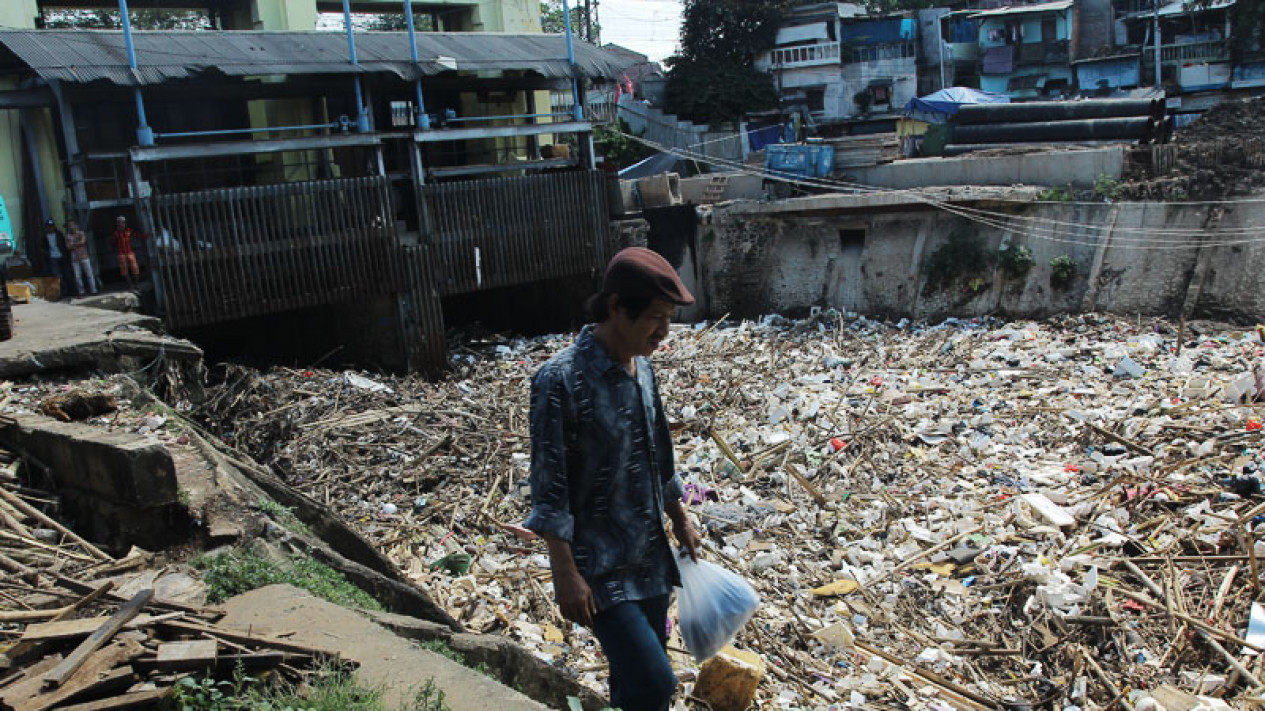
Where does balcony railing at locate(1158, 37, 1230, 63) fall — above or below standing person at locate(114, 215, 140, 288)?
above

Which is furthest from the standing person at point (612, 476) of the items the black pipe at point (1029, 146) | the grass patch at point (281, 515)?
the black pipe at point (1029, 146)

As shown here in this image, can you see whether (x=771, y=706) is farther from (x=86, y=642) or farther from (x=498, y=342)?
(x=498, y=342)

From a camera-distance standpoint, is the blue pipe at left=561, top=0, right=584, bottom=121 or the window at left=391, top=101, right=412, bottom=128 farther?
the window at left=391, top=101, right=412, bottom=128

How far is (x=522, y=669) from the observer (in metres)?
3.85

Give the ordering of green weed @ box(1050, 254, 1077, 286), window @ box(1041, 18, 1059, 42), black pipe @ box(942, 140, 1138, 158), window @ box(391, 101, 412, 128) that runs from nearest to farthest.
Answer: green weed @ box(1050, 254, 1077, 286) → black pipe @ box(942, 140, 1138, 158) → window @ box(391, 101, 412, 128) → window @ box(1041, 18, 1059, 42)

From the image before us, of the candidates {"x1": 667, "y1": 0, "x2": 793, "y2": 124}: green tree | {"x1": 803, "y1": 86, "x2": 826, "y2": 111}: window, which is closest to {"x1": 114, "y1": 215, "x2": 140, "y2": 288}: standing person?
{"x1": 667, "y1": 0, "x2": 793, "y2": 124}: green tree

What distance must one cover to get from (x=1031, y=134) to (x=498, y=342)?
10.5 metres

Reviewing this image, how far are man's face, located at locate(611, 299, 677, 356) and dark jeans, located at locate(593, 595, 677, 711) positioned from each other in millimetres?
732

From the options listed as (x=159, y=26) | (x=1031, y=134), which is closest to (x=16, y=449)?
(x=1031, y=134)

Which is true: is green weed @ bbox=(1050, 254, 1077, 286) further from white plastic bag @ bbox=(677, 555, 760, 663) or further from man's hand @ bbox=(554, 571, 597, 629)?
man's hand @ bbox=(554, 571, 597, 629)

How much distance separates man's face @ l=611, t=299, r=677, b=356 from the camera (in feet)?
8.87

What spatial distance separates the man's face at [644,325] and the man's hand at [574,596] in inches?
25.7

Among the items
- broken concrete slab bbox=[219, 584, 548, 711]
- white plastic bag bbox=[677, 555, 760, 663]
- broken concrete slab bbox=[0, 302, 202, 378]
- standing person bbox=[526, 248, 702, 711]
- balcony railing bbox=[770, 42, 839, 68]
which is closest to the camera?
standing person bbox=[526, 248, 702, 711]

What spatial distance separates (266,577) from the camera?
12.2 ft
